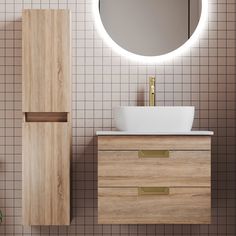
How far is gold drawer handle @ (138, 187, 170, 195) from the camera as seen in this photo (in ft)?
9.24

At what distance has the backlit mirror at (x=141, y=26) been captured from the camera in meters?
3.19

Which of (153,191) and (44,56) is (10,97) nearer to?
(44,56)

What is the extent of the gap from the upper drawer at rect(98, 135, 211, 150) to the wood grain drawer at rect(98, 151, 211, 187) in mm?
27

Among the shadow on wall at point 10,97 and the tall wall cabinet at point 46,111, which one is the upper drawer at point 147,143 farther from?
the shadow on wall at point 10,97

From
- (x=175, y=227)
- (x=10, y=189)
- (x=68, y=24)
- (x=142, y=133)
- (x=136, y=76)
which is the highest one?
(x=68, y=24)

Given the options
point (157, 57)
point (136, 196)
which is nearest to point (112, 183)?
point (136, 196)

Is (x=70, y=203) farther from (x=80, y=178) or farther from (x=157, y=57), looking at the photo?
(x=157, y=57)

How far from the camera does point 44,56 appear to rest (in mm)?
2941

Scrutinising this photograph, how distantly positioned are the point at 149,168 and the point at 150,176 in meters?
0.04

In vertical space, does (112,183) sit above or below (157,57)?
below

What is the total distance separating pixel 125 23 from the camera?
319cm

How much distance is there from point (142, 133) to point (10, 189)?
93 cm

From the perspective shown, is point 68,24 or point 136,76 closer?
point 68,24

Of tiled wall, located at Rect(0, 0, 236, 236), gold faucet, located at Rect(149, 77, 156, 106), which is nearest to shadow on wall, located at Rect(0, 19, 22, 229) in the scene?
tiled wall, located at Rect(0, 0, 236, 236)
